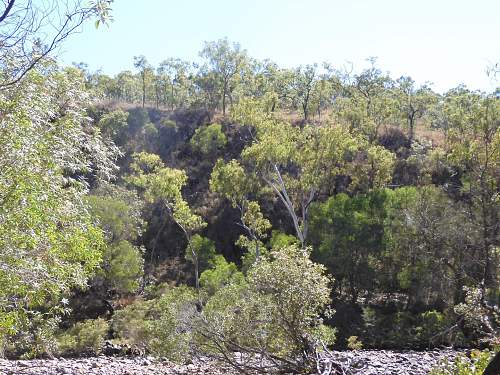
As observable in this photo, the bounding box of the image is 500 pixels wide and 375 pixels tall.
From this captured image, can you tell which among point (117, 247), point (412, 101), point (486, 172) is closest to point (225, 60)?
point (412, 101)

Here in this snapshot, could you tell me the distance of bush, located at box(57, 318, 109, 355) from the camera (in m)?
20.0

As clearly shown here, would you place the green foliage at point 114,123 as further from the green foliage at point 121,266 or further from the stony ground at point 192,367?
the stony ground at point 192,367

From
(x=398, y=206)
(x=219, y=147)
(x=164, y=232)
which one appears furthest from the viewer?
(x=219, y=147)

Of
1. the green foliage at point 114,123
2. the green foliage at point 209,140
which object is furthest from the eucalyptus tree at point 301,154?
the green foliage at point 114,123

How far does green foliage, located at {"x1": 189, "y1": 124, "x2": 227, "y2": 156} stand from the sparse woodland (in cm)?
24

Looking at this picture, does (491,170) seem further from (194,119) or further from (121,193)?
(194,119)

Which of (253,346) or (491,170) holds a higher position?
(491,170)

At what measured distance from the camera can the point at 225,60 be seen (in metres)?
45.2

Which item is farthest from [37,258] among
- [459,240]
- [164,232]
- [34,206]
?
[164,232]

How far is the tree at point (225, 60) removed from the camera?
145 ft

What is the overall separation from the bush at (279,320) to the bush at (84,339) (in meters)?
10.1

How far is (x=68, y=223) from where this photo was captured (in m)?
9.11

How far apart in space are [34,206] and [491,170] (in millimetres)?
13358

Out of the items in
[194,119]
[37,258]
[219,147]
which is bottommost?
[37,258]
